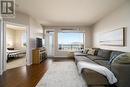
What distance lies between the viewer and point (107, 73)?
2779 millimetres

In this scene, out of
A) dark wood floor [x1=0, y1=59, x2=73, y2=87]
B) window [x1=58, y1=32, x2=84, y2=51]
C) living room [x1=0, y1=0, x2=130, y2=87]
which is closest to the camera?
living room [x1=0, y1=0, x2=130, y2=87]

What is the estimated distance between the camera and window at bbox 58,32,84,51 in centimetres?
965

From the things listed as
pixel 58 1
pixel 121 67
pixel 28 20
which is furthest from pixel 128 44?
pixel 28 20

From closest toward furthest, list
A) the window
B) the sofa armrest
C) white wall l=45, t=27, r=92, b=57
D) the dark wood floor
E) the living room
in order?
the sofa armrest
the living room
the dark wood floor
white wall l=45, t=27, r=92, b=57
the window

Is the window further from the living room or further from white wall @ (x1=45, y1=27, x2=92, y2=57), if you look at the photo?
white wall @ (x1=45, y1=27, x2=92, y2=57)

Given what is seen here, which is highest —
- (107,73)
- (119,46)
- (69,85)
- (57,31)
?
(57,31)

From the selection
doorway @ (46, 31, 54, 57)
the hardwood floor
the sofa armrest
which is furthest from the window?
the sofa armrest

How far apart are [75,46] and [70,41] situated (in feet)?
1.90

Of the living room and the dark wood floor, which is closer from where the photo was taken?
the living room

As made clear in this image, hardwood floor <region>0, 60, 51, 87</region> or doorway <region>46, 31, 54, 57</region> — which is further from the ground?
doorway <region>46, 31, 54, 57</region>

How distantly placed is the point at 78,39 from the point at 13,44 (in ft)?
18.9

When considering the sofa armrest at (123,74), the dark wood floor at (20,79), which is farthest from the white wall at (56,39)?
the sofa armrest at (123,74)

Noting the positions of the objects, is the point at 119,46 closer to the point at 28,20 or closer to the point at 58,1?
the point at 58,1

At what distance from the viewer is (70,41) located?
32.1 ft
